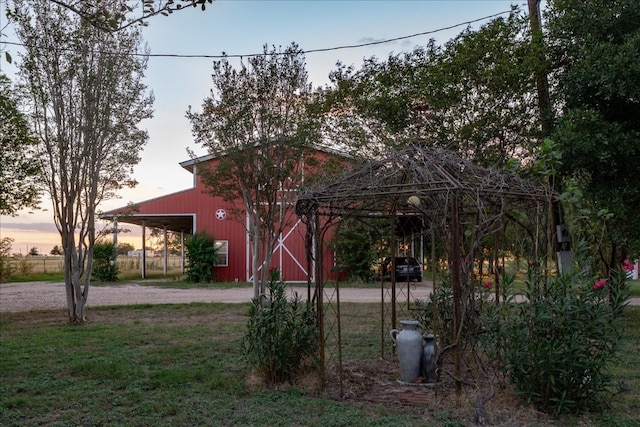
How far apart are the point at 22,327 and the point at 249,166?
584 centimetres

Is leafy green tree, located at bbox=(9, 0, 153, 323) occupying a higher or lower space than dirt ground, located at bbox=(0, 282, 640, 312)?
higher

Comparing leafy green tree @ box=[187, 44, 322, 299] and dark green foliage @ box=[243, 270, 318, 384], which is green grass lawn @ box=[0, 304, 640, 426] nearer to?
dark green foliage @ box=[243, 270, 318, 384]

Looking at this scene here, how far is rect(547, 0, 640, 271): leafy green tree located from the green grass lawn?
8.00 ft

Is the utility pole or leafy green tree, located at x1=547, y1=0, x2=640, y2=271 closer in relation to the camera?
→ leafy green tree, located at x1=547, y1=0, x2=640, y2=271

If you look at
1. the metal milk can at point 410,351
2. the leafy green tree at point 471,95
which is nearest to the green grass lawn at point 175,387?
the metal milk can at point 410,351

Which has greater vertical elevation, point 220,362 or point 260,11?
point 260,11

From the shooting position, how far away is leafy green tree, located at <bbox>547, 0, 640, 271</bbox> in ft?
29.4

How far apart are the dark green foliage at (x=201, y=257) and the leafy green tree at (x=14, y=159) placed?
338 inches

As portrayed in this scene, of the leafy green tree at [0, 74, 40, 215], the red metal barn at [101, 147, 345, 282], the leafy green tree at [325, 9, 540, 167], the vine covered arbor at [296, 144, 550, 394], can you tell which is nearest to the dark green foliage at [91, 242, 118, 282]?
the red metal barn at [101, 147, 345, 282]

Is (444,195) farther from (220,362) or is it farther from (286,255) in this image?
(286,255)

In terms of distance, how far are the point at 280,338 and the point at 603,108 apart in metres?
6.85

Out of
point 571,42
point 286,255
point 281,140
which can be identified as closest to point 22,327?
point 281,140

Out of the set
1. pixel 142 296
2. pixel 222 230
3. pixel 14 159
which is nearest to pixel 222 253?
pixel 222 230

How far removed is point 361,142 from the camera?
13.8 metres
